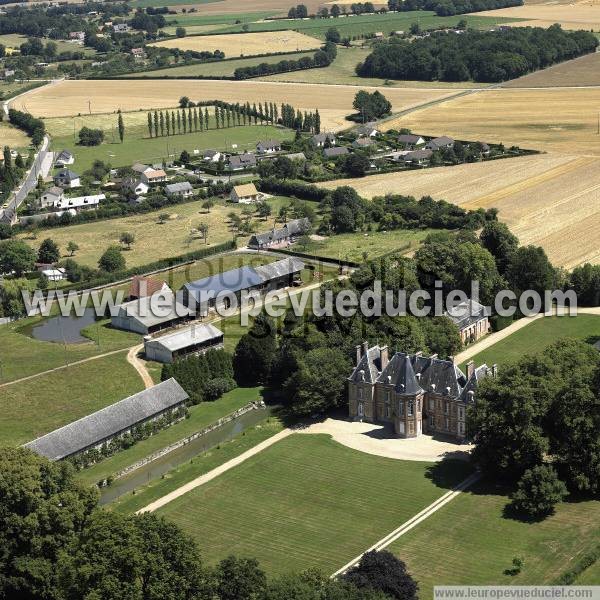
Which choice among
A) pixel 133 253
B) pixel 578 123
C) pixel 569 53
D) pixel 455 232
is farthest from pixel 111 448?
pixel 569 53

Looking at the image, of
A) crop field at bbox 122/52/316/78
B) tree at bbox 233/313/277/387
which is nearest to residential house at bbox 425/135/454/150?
crop field at bbox 122/52/316/78

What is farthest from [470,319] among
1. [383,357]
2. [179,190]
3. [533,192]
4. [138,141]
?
[138,141]

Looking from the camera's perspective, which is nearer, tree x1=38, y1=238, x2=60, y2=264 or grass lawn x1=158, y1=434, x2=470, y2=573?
grass lawn x1=158, y1=434, x2=470, y2=573

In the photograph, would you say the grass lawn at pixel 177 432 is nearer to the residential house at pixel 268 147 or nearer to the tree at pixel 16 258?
the tree at pixel 16 258

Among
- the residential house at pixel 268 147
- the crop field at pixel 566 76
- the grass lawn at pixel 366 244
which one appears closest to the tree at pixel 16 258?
the grass lawn at pixel 366 244

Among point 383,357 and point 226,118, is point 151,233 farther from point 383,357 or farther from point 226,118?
point 226,118

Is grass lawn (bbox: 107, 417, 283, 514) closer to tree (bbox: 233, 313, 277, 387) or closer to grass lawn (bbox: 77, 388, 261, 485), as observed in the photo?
grass lawn (bbox: 77, 388, 261, 485)
